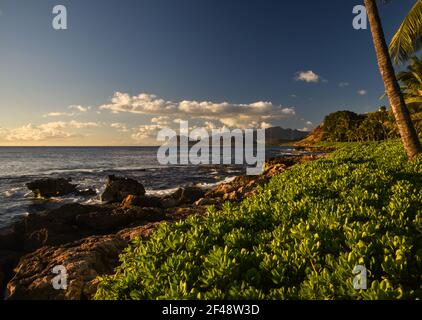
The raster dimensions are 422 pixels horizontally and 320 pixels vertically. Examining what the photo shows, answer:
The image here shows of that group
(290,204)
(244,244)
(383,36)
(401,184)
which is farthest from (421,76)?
(244,244)

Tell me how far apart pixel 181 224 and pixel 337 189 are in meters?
3.51

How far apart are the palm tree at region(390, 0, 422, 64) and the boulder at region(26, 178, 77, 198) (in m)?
27.7

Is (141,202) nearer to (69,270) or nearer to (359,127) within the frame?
(69,270)

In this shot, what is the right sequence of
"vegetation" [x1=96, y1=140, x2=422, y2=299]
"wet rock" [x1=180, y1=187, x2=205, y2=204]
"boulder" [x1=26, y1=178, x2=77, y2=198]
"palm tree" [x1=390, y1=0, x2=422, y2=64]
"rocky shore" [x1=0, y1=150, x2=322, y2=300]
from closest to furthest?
"vegetation" [x1=96, y1=140, x2=422, y2=299]
"rocky shore" [x1=0, y1=150, x2=322, y2=300]
"palm tree" [x1=390, y1=0, x2=422, y2=64]
"wet rock" [x1=180, y1=187, x2=205, y2=204]
"boulder" [x1=26, y1=178, x2=77, y2=198]

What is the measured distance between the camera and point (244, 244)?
3.73m

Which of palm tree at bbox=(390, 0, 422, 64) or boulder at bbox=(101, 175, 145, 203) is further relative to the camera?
boulder at bbox=(101, 175, 145, 203)

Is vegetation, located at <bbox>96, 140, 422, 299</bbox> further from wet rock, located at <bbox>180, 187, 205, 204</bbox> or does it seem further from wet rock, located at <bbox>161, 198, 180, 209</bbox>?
wet rock, located at <bbox>180, 187, 205, 204</bbox>

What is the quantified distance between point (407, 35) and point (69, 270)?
15.3 meters

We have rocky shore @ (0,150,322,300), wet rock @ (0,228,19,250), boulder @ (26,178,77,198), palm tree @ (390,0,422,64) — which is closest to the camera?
rocky shore @ (0,150,322,300)

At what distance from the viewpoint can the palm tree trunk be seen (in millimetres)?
9727

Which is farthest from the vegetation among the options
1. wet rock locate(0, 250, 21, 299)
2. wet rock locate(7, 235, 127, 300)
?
wet rock locate(0, 250, 21, 299)

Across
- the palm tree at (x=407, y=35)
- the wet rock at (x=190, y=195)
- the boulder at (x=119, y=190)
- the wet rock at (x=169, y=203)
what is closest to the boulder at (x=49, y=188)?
the boulder at (x=119, y=190)

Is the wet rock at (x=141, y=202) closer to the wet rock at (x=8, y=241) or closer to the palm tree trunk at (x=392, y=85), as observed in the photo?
the wet rock at (x=8, y=241)

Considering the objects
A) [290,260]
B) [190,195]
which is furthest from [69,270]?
[190,195]
